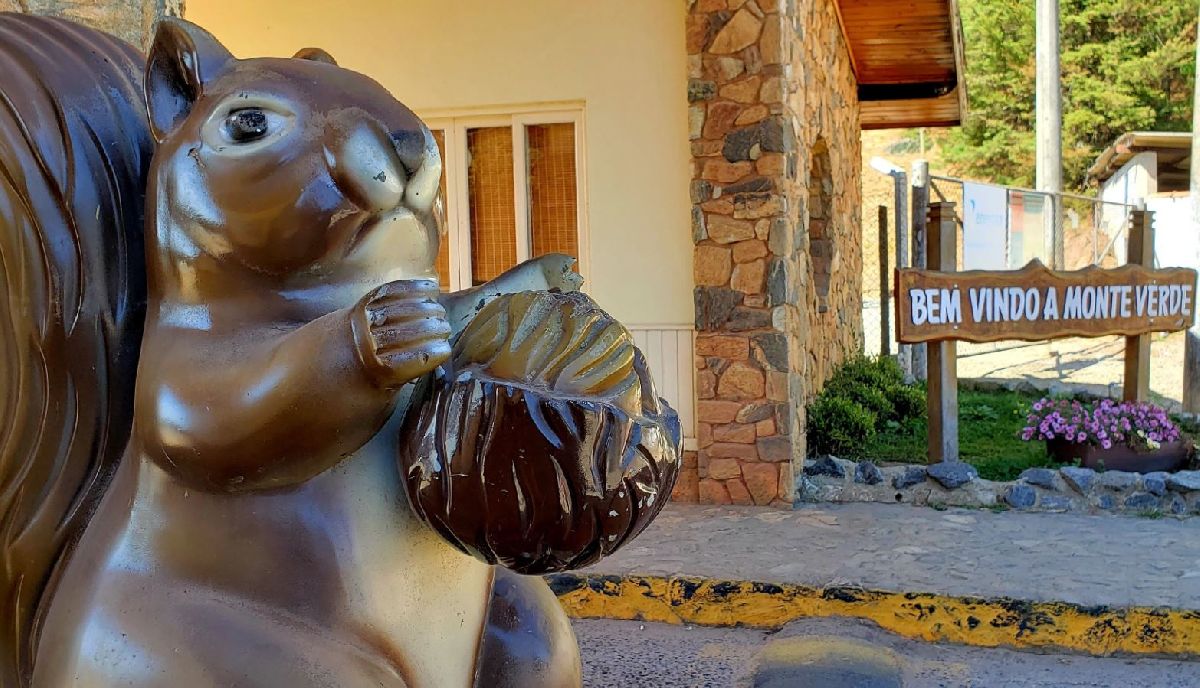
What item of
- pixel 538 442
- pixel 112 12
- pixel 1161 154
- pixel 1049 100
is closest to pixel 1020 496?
pixel 112 12

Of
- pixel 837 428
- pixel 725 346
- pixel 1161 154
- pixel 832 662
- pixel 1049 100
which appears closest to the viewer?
pixel 832 662

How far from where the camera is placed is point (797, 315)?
6152 millimetres

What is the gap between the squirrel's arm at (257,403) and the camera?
2.70 feet

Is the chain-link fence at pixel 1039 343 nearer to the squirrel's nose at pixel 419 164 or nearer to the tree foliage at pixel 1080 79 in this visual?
the tree foliage at pixel 1080 79

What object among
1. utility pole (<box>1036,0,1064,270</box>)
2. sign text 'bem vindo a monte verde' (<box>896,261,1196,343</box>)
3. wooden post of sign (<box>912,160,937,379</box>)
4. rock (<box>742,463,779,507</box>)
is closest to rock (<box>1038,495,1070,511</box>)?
sign text 'bem vindo a monte verde' (<box>896,261,1196,343</box>)

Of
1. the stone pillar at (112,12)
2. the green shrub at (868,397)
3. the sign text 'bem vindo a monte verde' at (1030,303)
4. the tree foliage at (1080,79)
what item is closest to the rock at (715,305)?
the sign text 'bem vindo a monte verde' at (1030,303)

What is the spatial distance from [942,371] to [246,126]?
19.4ft

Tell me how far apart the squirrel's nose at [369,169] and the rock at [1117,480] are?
5.87 metres

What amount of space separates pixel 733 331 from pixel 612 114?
151cm

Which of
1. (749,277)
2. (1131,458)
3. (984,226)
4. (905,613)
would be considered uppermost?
(984,226)

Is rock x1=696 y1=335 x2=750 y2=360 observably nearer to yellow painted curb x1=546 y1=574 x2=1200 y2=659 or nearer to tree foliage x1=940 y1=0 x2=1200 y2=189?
yellow painted curb x1=546 y1=574 x2=1200 y2=659

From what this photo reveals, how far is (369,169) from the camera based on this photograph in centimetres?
88

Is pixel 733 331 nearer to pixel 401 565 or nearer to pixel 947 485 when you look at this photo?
pixel 947 485

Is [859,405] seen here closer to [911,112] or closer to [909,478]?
[909,478]
